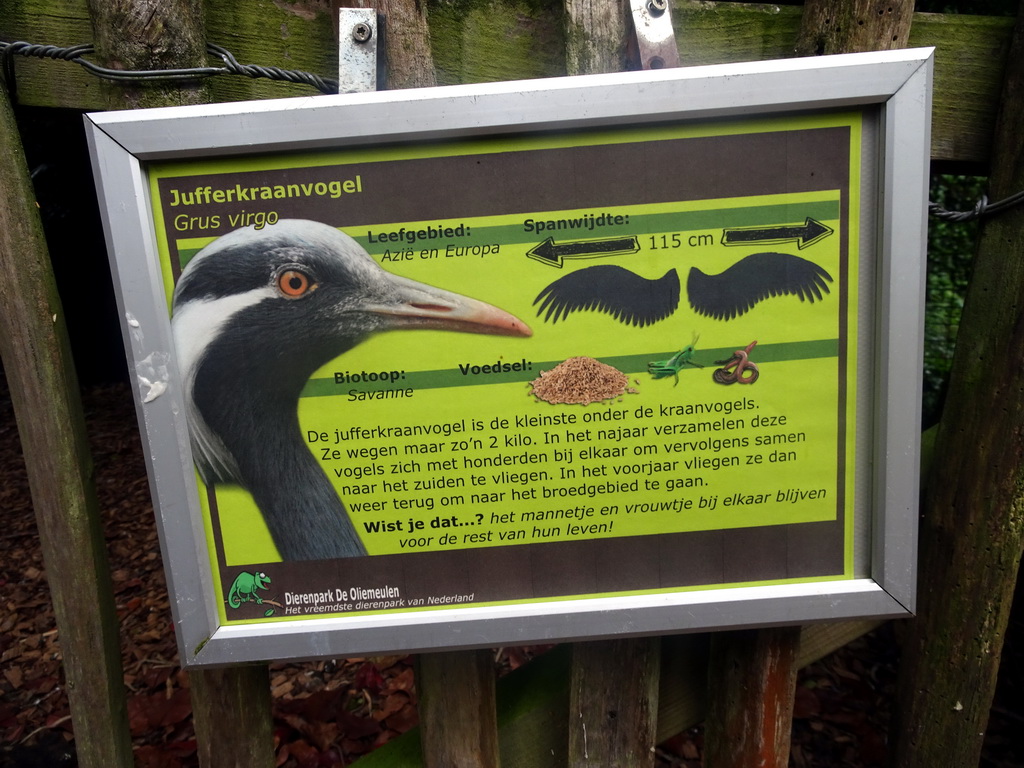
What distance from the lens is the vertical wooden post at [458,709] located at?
137 centimetres

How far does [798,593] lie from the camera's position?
3.89 ft

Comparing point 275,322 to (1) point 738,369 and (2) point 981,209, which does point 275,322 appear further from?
(2) point 981,209

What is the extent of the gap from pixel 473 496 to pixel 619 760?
0.73 metres

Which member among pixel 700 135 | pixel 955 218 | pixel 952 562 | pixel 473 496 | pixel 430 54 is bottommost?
pixel 952 562

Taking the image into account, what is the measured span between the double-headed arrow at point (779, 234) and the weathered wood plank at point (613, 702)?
0.81 m

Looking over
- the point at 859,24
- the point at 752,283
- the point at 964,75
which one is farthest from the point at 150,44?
the point at 964,75

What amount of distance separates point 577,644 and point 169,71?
1.31m

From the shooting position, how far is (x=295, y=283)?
1069mm

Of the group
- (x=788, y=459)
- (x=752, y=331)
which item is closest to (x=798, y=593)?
(x=788, y=459)

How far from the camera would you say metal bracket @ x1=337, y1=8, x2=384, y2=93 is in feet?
3.65

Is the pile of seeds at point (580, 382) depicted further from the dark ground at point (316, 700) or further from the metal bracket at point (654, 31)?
the dark ground at point (316, 700)

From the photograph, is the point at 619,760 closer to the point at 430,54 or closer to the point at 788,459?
the point at 788,459

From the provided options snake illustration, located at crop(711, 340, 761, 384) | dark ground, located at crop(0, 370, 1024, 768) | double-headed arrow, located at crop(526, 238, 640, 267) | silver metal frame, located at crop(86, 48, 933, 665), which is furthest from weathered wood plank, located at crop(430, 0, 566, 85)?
dark ground, located at crop(0, 370, 1024, 768)

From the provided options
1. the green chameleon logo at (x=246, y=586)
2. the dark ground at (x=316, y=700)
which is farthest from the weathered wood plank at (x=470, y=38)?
the dark ground at (x=316, y=700)
